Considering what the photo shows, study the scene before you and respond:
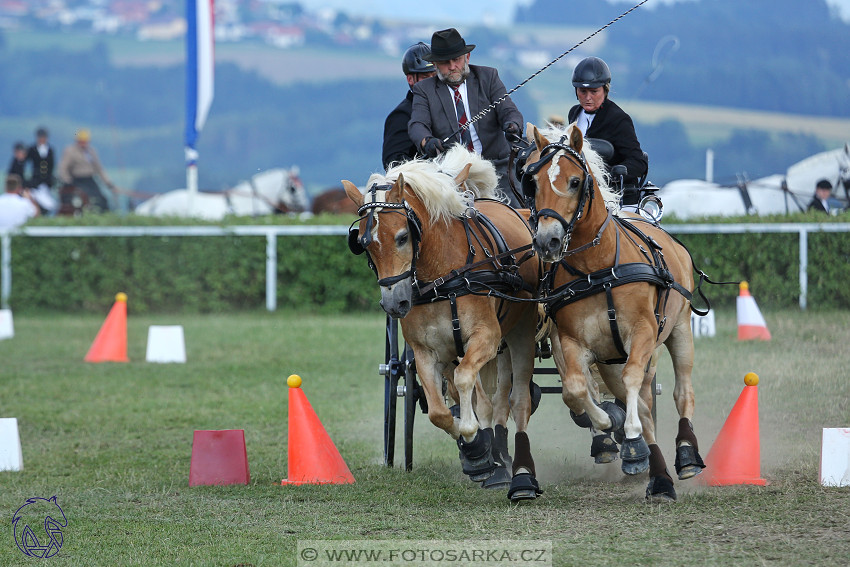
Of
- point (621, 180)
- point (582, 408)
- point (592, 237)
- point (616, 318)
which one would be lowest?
point (582, 408)

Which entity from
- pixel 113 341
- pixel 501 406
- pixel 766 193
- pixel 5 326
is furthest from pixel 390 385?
pixel 766 193

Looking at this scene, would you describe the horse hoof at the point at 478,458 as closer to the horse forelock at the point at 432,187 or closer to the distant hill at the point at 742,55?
the horse forelock at the point at 432,187

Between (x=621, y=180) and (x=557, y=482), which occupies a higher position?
(x=621, y=180)

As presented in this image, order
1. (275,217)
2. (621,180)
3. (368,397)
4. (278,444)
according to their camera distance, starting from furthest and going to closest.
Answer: (275,217) < (368,397) < (278,444) < (621,180)

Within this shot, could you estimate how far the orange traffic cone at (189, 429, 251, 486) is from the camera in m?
6.07

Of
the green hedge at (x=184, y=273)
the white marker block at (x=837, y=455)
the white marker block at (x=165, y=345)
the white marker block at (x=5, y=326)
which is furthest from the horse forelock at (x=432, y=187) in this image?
the white marker block at (x=5, y=326)

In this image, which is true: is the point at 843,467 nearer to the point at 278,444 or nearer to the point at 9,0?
the point at 278,444

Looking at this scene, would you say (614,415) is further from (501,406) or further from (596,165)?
(596,165)

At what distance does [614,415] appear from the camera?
5.38 metres

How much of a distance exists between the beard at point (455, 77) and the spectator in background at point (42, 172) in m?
15.8

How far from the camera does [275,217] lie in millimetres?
15422

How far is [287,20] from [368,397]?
6577 centimetres

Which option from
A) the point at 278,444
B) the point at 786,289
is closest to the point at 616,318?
the point at 278,444

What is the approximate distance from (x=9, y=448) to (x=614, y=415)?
3.81 m
